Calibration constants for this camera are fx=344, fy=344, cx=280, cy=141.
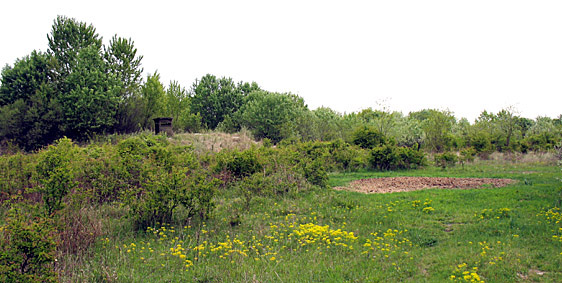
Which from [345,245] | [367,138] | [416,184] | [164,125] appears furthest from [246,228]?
[367,138]

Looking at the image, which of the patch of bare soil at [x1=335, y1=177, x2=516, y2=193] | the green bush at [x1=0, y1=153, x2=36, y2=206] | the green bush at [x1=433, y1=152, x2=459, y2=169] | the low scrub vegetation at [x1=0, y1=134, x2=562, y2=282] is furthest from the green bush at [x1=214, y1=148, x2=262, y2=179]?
the green bush at [x1=433, y1=152, x2=459, y2=169]

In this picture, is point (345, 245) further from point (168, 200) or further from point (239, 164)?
point (239, 164)

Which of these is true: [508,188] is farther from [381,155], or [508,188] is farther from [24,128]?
[24,128]

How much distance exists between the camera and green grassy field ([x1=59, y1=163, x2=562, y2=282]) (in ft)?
13.7

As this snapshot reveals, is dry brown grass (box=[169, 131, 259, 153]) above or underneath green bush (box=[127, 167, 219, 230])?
above

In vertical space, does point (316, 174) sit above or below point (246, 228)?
above

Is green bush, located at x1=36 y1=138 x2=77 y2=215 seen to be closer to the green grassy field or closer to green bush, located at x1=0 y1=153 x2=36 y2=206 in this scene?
the green grassy field

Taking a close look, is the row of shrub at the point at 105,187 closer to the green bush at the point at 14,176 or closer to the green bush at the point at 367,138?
the green bush at the point at 14,176

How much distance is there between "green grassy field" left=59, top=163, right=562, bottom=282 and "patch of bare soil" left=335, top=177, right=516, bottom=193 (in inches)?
78.7

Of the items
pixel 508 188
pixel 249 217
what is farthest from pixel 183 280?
pixel 508 188

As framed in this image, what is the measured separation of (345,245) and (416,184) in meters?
6.80

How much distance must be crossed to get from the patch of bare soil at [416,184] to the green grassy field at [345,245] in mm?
2000

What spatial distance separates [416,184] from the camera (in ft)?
35.8

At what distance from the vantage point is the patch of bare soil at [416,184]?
10156 mm
